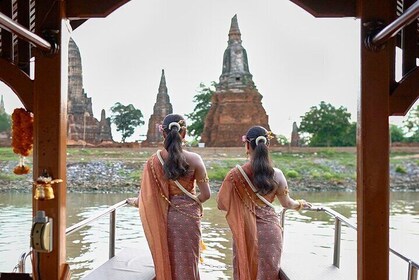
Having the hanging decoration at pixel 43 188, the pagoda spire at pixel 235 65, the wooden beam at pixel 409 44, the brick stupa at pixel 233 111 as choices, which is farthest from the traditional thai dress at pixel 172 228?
the pagoda spire at pixel 235 65

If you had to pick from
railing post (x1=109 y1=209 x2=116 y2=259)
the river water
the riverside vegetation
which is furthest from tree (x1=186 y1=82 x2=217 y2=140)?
railing post (x1=109 y1=209 x2=116 y2=259)

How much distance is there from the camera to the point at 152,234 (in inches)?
119

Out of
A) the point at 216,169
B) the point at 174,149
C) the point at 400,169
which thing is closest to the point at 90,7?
the point at 174,149

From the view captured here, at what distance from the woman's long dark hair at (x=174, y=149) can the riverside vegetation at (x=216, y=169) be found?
72.0 ft

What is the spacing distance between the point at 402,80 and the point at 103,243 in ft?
32.3

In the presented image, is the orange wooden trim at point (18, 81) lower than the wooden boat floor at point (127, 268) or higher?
higher

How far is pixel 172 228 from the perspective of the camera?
3.03 m

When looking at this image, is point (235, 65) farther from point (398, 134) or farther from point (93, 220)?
point (93, 220)

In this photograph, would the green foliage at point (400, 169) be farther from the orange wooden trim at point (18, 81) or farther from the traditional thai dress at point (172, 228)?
the orange wooden trim at point (18, 81)

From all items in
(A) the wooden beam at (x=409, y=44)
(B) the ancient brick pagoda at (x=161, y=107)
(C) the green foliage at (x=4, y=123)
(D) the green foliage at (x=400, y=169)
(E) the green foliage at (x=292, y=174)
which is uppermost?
(B) the ancient brick pagoda at (x=161, y=107)

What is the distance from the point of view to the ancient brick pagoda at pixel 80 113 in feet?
108

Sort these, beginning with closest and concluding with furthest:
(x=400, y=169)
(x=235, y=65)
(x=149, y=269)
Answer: (x=149, y=269)
(x=400, y=169)
(x=235, y=65)

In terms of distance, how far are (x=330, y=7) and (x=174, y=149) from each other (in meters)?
1.16

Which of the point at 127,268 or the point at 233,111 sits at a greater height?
the point at 233,111
